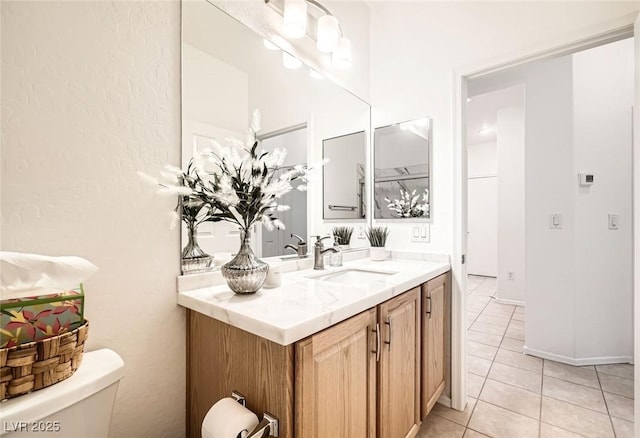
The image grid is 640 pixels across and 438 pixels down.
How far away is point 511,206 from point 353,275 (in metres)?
3.18

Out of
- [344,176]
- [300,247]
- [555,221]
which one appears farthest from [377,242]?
[555,221]

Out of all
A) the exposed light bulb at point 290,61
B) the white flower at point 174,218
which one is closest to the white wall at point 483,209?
the exposed light bulb at point 290,61

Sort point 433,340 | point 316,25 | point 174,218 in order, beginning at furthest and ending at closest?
point 316,25, point 433,340, point 174,218

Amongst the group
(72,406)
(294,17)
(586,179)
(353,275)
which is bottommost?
(72,406)

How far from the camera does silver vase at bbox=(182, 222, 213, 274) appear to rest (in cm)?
113

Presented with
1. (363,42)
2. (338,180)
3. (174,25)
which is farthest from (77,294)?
(363,42)

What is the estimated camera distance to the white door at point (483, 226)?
17.1 feet

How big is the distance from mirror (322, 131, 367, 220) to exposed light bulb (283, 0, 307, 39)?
64cm

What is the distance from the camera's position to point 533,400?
182cm

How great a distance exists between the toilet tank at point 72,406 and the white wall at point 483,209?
224 inches

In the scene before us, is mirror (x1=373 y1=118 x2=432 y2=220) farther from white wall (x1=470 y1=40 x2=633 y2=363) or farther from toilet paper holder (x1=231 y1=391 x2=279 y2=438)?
toilet paper holder (x1=231 y1=391 x2=279 y2=438)

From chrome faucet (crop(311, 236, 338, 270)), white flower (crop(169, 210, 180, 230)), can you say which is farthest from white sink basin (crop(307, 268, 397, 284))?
white flower (crop(169, 210, 180, 230))

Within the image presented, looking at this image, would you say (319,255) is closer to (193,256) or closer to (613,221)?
(193,256)

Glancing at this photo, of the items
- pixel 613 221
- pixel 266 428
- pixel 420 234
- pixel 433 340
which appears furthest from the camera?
pixel 613 221
